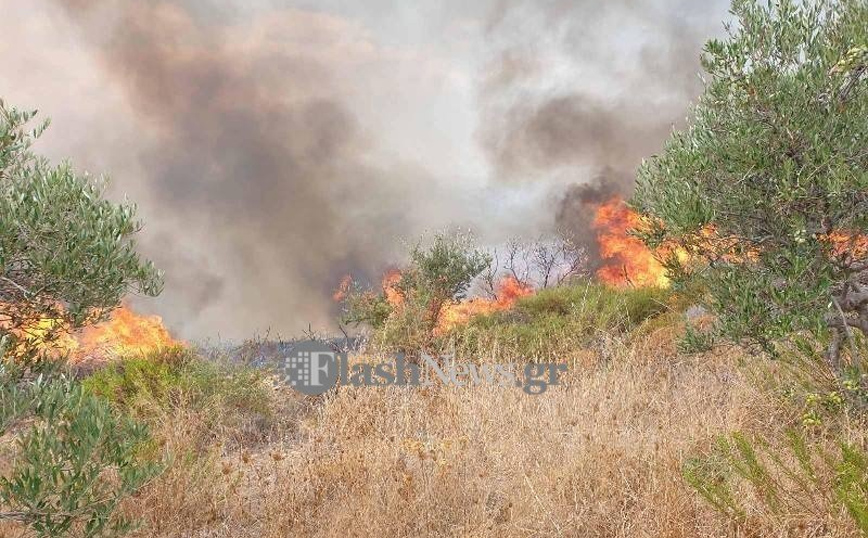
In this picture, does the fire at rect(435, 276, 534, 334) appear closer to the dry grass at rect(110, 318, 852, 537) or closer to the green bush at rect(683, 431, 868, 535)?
the dry grass at rect(110, 318, 852, 537)

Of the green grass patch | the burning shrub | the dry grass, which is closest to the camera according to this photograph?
the dry grass

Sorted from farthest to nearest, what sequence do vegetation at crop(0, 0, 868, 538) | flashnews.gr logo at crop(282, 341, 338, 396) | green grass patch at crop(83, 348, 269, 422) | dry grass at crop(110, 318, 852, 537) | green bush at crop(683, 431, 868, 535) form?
flashnews.gr logo at crop(282, 341, 338, 396) < green grass patch at crop(83, 348, 269, 422) < dry grass at crop(110, 318, 852, 537) < green bush at crop(683, 431, 868, 535) < vegetation at crop(0, 0, 868, 538)

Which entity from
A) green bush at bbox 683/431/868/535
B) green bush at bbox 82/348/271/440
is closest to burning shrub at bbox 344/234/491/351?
green bush at bbox 82/348/271/440

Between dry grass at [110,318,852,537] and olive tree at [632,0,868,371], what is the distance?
1.62 metres

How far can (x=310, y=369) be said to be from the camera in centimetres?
1186

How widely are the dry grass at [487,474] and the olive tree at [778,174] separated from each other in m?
1.62

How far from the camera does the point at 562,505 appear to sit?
548cm

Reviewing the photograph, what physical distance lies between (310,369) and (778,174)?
28.0ft

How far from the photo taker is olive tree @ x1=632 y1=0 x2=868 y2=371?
566 cm

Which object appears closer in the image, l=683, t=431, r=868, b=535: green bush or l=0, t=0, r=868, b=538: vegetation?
l=0, t=0, r=868, b=538: vegetation

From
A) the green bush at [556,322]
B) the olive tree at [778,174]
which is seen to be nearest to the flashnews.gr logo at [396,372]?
the green bush at [556,322]

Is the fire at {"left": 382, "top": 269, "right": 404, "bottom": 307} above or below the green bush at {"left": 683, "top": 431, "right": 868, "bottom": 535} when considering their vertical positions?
above

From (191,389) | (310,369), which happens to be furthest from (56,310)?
(310,369)

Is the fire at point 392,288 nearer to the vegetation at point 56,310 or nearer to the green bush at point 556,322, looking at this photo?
the green bush at point 556,322
